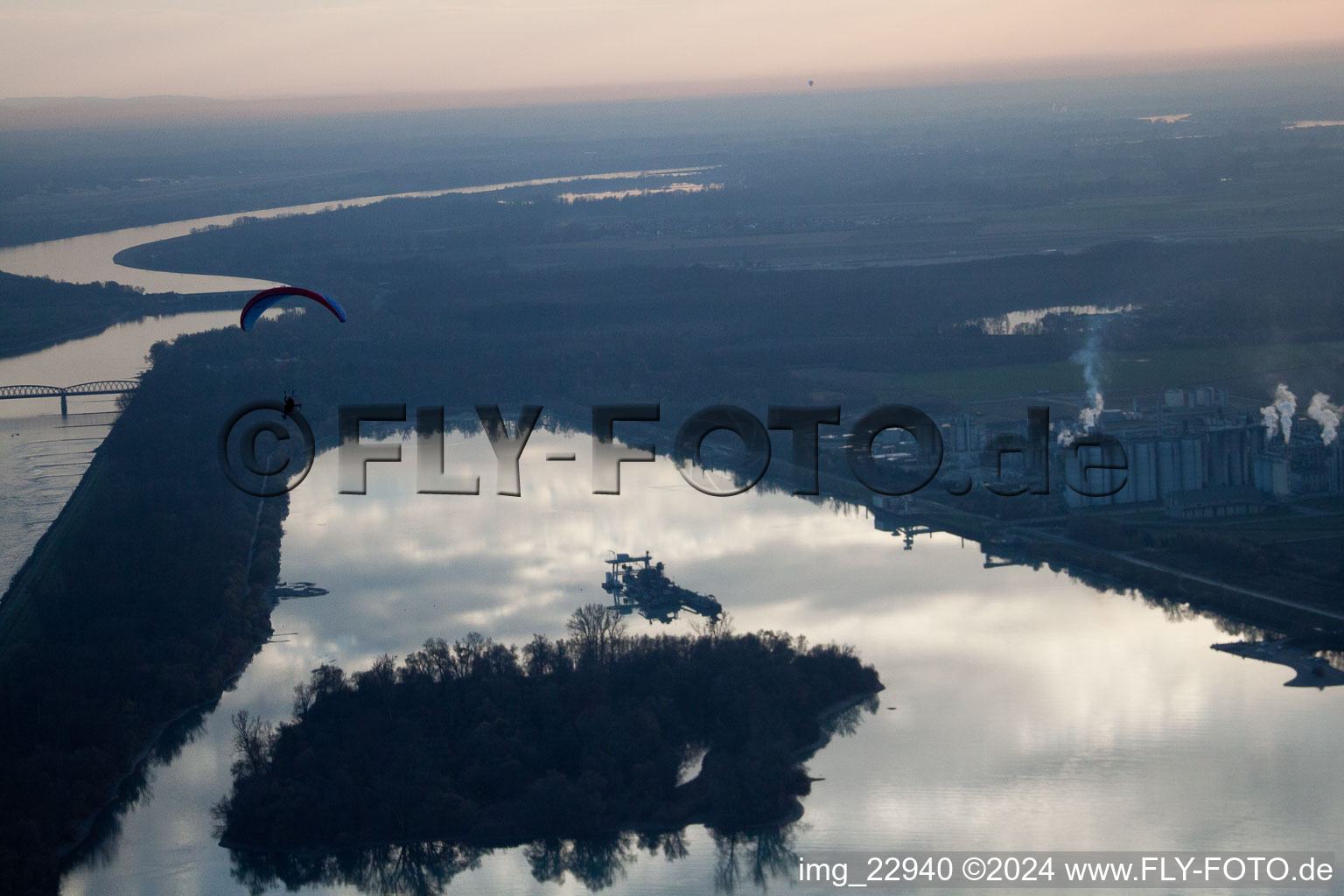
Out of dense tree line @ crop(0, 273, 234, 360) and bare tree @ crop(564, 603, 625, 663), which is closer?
bare tree @ crop(564, 603, 625, 663)

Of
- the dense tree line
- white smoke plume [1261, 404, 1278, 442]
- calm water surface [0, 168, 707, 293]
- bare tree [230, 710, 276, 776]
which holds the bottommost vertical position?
bare tree [230, 710, 276, 776]

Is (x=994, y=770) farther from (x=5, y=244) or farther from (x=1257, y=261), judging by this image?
(x=5, y=244)

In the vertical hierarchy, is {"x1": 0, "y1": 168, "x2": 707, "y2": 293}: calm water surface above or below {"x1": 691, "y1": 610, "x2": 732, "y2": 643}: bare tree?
above

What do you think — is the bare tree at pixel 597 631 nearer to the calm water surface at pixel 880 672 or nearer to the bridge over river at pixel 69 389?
the calm water surface at pixel 880 672

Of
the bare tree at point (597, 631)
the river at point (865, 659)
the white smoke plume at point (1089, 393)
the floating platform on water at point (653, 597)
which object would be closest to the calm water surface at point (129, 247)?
the river at point (865, 659)

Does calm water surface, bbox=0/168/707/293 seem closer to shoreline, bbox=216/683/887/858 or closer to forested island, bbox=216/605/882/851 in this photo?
forested island, bbox=216/605/882/851

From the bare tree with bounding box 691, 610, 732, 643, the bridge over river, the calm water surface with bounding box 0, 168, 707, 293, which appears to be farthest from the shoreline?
the calm water surface with bounding box 0, 168, 707, 293

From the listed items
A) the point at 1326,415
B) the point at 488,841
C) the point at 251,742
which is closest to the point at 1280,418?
the point at 1326,415
